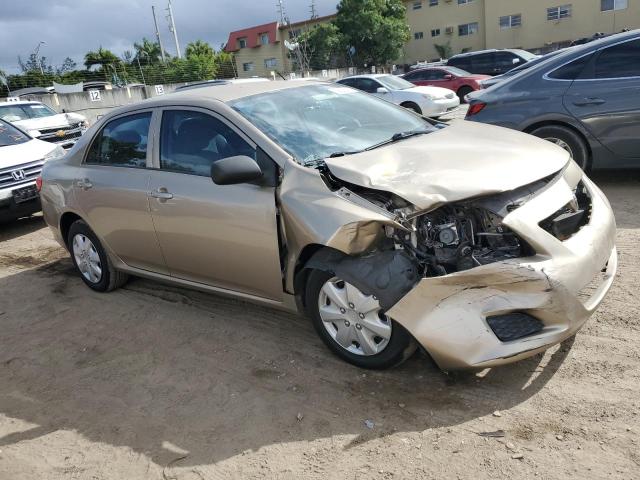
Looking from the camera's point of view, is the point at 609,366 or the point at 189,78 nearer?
the point at 609,366

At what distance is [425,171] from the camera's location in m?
3.01

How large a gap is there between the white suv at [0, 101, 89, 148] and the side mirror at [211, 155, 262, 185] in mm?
10627

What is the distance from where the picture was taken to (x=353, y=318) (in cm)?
311

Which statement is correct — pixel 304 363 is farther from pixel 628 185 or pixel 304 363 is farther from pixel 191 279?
pixel 628 185

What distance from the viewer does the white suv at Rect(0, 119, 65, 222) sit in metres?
7.33

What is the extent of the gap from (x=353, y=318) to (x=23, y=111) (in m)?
13.3

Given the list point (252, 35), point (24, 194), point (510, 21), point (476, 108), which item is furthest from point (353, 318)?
point (252, 35)

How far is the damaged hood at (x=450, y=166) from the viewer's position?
2.81m

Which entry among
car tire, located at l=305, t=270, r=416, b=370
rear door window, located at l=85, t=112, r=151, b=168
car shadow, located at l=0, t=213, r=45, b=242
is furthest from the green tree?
car tire, located at l=305, t=270, r=416, b=370

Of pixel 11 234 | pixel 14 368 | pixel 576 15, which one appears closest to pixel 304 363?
pixel 14 368

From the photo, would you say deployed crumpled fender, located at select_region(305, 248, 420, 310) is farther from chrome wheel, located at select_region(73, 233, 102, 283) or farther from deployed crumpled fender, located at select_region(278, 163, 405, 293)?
chrome wheel, located at select_region(73, 233, 102, 283)

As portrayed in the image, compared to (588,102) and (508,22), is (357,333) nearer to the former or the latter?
(588,102)

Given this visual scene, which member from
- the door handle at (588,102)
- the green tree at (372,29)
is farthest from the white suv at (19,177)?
the green tree at (372,29)

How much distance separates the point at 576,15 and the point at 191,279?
42.2 m
